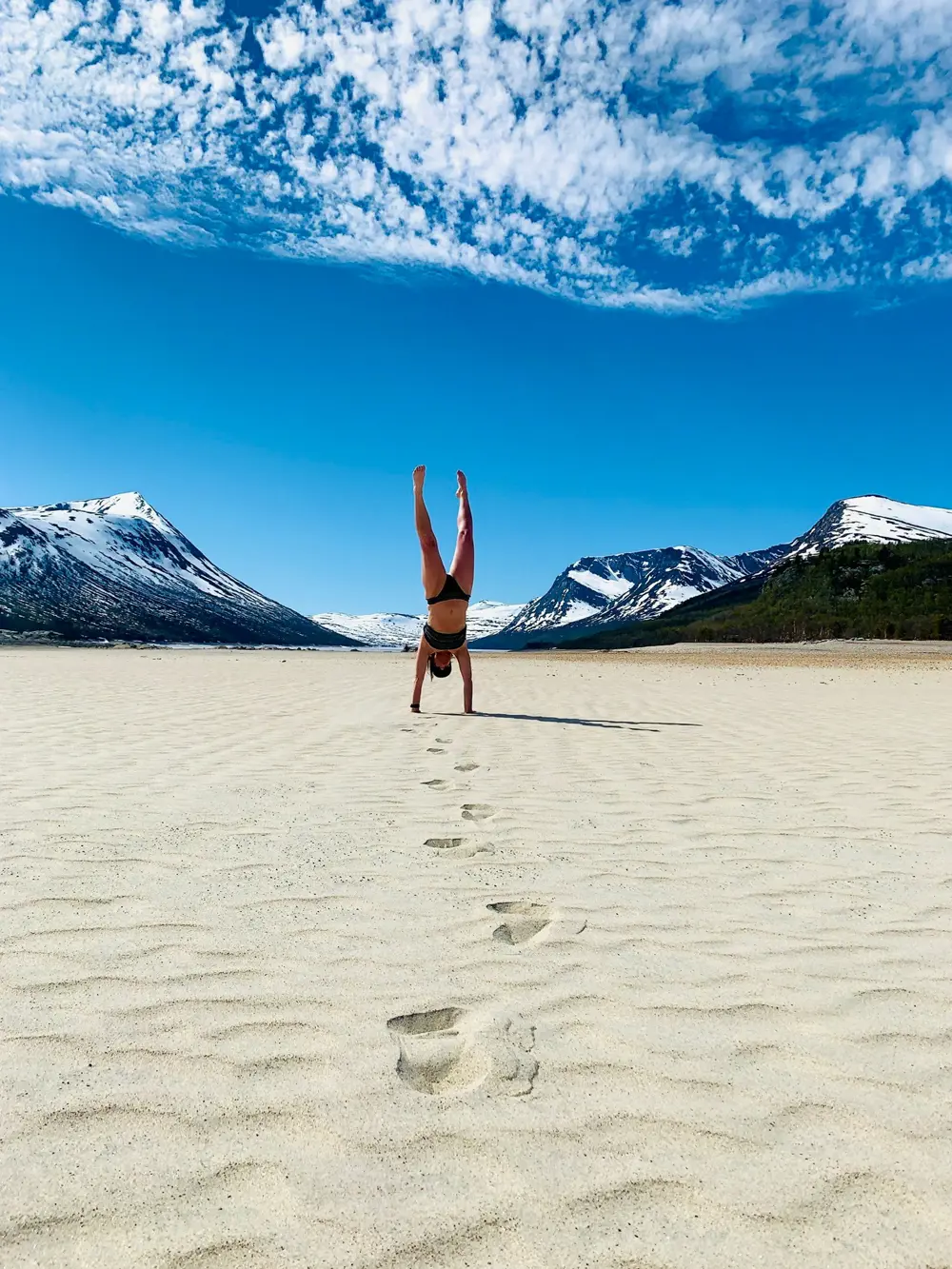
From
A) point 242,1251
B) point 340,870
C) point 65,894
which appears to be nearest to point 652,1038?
point 242,1251

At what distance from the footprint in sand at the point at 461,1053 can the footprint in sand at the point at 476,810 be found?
3.48m

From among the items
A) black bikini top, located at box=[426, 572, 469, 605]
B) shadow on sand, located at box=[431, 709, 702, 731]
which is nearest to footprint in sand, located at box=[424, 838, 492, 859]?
shadow on sand, located at box=[431, 709, 702, 731]

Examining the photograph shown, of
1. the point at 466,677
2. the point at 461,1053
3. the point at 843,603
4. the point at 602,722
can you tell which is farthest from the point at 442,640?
the point at 843,603

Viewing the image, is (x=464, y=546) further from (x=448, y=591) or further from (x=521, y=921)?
(x=521, y=921)

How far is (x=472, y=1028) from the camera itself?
3.05 meters

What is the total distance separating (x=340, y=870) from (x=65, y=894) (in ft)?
5.59

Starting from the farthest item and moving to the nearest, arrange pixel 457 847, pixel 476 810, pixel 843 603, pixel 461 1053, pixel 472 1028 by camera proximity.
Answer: pixel 843 603
pixel 476 810
pixel 457 847
pixel 472 1028
pixel 461 1053

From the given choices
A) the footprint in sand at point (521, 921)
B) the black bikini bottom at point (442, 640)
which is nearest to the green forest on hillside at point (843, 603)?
the black bikini bottom at point (442, 640)

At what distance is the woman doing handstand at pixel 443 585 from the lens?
1370 cm

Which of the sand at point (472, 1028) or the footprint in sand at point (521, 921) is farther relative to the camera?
the footprint in sand at point (521, 921)

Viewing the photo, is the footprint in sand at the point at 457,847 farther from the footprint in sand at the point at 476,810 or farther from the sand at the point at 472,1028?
the footprint in sand at the point at 476,810

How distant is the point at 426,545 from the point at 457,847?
342 inches

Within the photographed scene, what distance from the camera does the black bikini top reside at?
13781 millimetres

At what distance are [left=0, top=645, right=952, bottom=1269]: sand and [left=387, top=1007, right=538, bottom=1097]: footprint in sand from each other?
14 millimetres
